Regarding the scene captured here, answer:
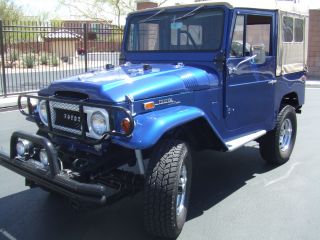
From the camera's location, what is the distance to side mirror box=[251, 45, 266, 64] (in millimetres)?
4984

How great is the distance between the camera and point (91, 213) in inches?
179

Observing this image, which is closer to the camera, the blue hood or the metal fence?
the blue hood

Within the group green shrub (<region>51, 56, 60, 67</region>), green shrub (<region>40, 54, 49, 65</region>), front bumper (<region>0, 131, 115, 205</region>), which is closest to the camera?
front bumper (<region>0, 131, 115, 205</region>)

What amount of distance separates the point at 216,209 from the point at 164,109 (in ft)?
4.38

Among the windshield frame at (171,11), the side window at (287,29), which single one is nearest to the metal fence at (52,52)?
the windshield frame at (171,11)

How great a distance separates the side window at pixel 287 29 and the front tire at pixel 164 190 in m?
2.71

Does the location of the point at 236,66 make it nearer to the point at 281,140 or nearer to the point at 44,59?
the point at 281,140

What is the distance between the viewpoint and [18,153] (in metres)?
4.00

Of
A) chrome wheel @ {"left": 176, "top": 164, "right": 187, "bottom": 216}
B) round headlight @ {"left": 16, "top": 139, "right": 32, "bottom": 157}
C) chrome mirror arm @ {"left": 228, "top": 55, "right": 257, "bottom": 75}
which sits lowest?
chrome wheel @ {"left": 176, "top": 164, "right": 187, "bottom": 216}

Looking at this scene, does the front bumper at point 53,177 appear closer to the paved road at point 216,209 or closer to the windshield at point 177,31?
the paved road at point 216,209

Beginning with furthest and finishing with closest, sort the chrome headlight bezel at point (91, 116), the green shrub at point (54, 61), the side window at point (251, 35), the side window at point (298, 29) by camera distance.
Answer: the green shrub at point (54, 61), the side window at point (298, 29), the side window at point (251, 35), the chrome headlight bezel at point (91, 116)

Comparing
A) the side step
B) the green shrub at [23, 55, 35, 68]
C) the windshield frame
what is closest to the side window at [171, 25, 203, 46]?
the windshield frame

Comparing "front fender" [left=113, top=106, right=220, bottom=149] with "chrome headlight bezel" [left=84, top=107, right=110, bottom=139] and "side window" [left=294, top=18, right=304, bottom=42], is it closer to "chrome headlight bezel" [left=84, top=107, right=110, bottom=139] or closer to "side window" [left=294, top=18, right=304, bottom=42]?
"chrome headlight bezel" [left=84, top=107, right=110, bottom=139]

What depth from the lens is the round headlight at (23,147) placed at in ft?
13.0
